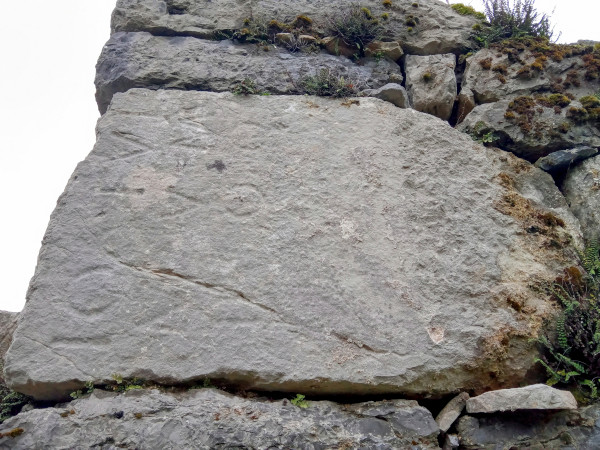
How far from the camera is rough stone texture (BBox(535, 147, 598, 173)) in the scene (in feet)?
14.9

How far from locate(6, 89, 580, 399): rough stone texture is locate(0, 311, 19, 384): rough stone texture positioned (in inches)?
26.6

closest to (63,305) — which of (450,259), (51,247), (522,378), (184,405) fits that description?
(51,247)

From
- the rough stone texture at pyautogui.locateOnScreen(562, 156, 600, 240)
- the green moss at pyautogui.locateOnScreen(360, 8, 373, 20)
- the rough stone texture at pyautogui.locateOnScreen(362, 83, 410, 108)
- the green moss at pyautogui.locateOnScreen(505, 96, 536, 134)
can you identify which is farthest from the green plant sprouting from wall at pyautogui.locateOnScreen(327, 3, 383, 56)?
the rough stone texture at pyautogui.locateOnScreen(562, 156, 600, 240)

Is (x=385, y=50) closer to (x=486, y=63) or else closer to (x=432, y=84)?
(x=432, y=84)

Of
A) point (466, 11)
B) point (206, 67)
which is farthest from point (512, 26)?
point (206, 67)

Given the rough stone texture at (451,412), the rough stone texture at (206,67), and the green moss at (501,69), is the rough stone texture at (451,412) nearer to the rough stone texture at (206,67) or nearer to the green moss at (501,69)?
the rough stone texture at (206,67)

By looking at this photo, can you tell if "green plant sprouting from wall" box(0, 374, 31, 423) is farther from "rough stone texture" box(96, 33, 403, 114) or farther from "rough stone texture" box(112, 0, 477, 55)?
"rough stone texture" box(112, 0, 477, 55)

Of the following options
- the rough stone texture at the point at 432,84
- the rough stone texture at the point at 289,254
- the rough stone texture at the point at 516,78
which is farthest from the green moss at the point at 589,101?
the rough stone texture at the point at 432,84

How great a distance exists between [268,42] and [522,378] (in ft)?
11.6

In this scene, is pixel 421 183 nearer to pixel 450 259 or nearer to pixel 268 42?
pixel 450 259

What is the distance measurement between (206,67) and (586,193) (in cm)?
326

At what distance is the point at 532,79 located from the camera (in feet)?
16.4

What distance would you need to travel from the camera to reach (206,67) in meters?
4.82

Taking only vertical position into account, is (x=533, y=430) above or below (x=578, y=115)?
below
